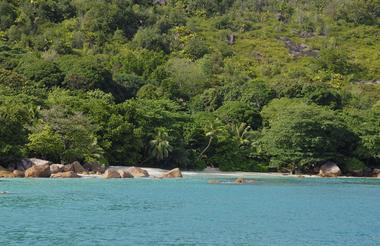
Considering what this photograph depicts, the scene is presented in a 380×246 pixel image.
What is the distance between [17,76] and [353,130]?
42324mm

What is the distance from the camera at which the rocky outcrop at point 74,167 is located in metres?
64.8

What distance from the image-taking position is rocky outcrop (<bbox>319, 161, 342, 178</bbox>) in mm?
80688

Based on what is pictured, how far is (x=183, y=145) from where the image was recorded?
3157 inches

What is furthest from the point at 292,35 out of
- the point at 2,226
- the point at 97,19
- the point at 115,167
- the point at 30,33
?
the point at 2,226

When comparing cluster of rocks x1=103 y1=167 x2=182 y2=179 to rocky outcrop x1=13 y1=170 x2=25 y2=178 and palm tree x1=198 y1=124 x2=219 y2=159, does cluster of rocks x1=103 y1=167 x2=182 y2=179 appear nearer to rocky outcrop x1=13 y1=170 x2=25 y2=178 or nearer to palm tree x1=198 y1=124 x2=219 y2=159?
rocky outcrop x1=13 y1=170 x2=25 y2=178

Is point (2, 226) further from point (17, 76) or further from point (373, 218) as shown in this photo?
point (17, 76)

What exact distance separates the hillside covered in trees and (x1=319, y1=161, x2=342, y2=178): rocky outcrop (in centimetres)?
82

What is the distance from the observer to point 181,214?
127 feet

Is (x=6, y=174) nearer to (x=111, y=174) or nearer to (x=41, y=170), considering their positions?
(x=41, y=170)

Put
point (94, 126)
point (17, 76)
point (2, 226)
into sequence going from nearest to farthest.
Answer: point (2, 226) < point (94, 126) < point (17, 76)

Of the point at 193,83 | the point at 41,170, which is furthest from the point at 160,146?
the point at 193,83

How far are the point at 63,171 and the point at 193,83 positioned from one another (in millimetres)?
57779

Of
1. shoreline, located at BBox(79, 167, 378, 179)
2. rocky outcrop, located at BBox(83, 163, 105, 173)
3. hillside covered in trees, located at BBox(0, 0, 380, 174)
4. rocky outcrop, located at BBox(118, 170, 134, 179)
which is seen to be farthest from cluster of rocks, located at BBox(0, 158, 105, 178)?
shoreline, located at BBox(79, 167, 378, 179)

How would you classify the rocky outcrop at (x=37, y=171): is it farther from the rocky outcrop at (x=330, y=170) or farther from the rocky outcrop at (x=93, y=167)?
the rocky outcrop at (x=330, y=170)
